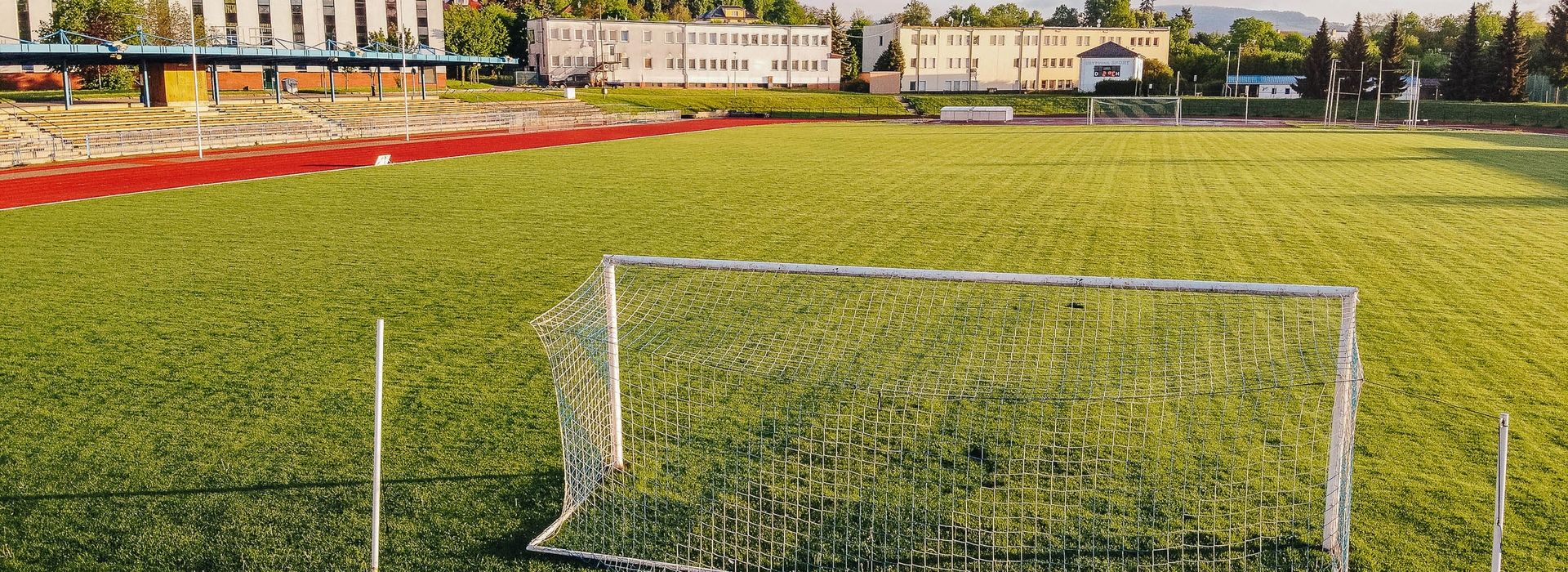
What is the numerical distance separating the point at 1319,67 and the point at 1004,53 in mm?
31699

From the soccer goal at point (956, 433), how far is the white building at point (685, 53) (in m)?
78.7

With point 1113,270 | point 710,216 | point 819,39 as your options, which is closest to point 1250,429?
point 1113,270

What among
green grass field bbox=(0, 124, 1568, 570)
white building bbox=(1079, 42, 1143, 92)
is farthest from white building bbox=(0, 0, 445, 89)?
white building bbox=(1079, 42, 1143, 92)

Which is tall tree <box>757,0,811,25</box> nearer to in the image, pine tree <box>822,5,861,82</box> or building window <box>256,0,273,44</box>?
pine tree <box>822,5,861,82</box>

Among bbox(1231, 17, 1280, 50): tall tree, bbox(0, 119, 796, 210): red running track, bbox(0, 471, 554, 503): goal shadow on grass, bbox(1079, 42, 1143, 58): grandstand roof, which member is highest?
bbox(1231, 17, 1280, 50): tall tree

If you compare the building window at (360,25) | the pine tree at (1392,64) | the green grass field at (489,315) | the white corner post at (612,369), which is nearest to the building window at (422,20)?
the building window at (360,25)

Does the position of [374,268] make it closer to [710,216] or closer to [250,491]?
[710,216]

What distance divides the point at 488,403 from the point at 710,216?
9939mm

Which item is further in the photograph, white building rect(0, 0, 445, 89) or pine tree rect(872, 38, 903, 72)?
pine tree rect(872, 38, 903, 72)

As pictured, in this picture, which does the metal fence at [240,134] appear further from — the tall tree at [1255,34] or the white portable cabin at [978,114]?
the tall tree at [1255,34]

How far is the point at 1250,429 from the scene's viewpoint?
712cm

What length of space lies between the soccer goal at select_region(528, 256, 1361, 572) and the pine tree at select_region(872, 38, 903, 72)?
8876cm

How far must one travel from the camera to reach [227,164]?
95.3 feet

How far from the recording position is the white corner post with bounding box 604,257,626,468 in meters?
6.27
